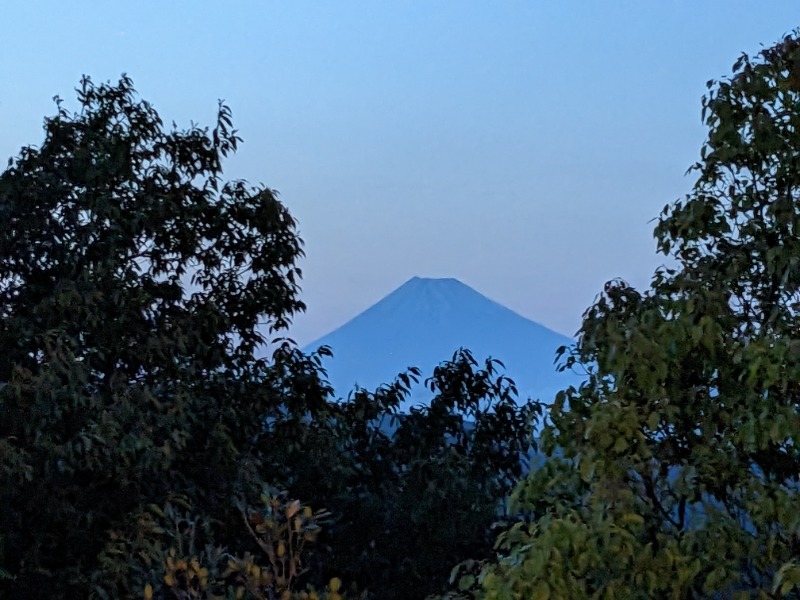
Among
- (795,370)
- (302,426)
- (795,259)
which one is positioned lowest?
(795,370)

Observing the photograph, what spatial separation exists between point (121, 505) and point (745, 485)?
612 cm

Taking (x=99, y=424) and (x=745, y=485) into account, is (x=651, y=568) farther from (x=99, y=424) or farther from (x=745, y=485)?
(x=99, y=424)

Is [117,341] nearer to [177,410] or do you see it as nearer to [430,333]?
[177,410]

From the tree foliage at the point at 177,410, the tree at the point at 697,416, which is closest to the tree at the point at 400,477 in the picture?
the tree foliage at the point at 177,410

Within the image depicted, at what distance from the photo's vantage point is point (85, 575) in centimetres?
1029

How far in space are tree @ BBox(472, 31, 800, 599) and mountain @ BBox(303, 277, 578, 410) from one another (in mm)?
22837

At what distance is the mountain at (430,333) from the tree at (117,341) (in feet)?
57.2

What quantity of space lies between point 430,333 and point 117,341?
24546 millimetres

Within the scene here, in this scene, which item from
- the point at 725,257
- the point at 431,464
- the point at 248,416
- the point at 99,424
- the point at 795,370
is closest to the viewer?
the point at 795,370

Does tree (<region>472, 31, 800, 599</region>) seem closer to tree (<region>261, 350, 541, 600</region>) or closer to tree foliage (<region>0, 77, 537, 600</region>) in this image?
tree foliage (<region>0, 77, 537, 600</region>)

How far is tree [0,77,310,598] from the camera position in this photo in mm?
9969

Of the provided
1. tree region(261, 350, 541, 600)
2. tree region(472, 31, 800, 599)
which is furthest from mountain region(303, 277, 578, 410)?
tree region(472, 31, 800, 599)

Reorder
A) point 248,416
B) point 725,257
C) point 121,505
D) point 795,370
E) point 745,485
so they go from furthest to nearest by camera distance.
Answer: point 248,416 < point 121,505 < point 725,257 < point 745,485 < point 795,370

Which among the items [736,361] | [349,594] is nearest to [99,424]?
[349,594]
